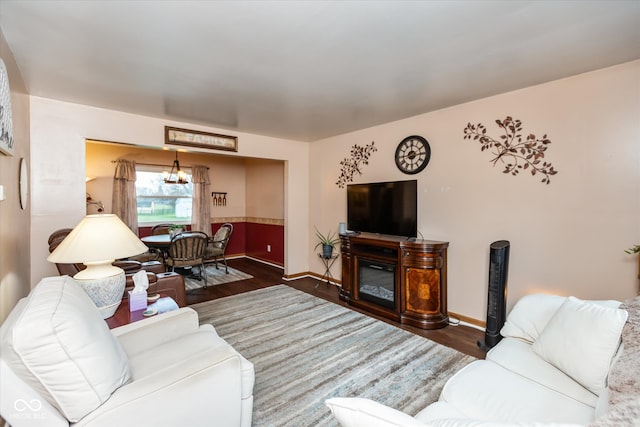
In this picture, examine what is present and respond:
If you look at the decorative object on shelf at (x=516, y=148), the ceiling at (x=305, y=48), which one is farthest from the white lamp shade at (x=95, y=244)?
the decorative object on shelf at (x=516, y=148)

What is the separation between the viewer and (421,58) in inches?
82.9

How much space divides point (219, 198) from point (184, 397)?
5.90 metres

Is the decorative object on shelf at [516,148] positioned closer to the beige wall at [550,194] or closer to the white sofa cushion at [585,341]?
the beige wall at [550,194]

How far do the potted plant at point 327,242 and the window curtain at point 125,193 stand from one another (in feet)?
11.4

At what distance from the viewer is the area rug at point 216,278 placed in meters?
4.69

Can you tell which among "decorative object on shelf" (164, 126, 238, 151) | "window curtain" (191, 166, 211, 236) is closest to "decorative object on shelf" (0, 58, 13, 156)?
"decorative object on shelf" (164, 126, 238, 151)

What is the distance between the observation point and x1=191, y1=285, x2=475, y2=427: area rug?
6.34ft

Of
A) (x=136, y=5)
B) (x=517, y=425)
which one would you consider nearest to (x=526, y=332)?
(x=517, y=425)

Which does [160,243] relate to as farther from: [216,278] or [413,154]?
[413,154]

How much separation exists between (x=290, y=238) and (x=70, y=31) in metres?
3.74

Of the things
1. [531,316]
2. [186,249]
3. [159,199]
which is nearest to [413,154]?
[531,316]

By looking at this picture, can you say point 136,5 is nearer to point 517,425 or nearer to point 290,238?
point 517,425

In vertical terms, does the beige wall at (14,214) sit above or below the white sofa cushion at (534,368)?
above

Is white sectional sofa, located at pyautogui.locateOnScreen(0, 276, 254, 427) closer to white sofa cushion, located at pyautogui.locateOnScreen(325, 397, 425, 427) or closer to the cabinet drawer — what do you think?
white sofa cushion, located at pyautogui.locateOnScreen(325, 397, 425, 427)
